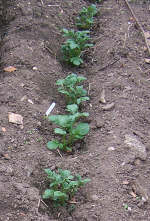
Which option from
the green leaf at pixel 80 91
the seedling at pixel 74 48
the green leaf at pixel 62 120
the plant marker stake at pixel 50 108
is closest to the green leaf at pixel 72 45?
the seedling at pixel 74 48

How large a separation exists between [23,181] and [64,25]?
8.29 ft

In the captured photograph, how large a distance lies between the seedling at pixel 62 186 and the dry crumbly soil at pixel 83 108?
7 centimetres

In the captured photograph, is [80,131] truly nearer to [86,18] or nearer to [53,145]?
[53,145]

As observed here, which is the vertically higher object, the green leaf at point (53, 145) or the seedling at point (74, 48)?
the seedling at point (74, 48)

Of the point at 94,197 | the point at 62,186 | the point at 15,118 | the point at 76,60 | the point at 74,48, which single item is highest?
the point at 74,48

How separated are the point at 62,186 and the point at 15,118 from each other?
0.83 metres

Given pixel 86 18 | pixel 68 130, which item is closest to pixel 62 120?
pixel 68 130

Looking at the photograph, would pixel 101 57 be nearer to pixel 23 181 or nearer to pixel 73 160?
pixel 73 160

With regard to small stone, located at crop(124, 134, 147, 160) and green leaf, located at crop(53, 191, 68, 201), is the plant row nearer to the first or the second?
green leaf, located at crop(53, 191, 68, 201)

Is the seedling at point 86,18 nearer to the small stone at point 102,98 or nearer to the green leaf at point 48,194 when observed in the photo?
the small stone at point 102,98

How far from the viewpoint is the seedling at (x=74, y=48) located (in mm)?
4001

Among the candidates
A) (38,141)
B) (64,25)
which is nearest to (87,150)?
(38,141)

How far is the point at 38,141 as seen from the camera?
3064 mm

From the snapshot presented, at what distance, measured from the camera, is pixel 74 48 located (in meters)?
3.97
